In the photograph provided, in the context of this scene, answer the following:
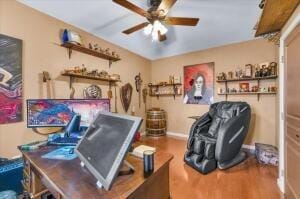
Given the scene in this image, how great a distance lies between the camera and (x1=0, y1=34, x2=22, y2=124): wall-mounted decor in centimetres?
218

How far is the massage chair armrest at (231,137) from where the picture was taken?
252 cm

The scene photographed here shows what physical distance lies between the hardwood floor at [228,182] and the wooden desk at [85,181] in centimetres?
100

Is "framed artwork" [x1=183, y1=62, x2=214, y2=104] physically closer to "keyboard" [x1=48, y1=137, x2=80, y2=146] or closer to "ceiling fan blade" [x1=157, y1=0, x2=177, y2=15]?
"ceiling fan blade" [x1=157, y1=0, x2=177, y2=15]

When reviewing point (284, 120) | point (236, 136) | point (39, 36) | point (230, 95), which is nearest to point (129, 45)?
point (39, 36)

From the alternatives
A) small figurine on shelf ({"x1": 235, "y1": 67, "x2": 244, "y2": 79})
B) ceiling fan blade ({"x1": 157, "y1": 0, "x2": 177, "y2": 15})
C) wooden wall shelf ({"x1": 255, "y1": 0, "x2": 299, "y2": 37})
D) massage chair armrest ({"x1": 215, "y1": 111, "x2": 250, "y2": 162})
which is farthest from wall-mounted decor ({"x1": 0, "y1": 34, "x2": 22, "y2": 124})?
small figurine on shelf ({"x1": 235, "y1": 67, "x2": 244, "y2": 79})

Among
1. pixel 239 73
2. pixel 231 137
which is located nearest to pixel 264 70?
pixel 239 73

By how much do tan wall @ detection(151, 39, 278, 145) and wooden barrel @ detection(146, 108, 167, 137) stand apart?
0.41 m

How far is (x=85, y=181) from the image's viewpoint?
2.98ft

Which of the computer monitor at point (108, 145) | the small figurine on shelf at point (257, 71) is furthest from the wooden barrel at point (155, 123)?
the computer monitor at point (108, 145)

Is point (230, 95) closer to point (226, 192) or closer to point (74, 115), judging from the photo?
point (226, 192)

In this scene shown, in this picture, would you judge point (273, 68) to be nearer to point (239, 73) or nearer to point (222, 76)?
point (239, 73)

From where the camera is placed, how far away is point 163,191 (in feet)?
4.01

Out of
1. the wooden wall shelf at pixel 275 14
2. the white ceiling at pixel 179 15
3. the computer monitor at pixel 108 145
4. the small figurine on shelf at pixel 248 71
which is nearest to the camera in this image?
the computer monitor at pixel 108 145

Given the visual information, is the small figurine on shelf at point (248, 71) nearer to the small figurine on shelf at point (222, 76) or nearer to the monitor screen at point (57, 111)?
the small figurine on shelf at point (222, 76)
